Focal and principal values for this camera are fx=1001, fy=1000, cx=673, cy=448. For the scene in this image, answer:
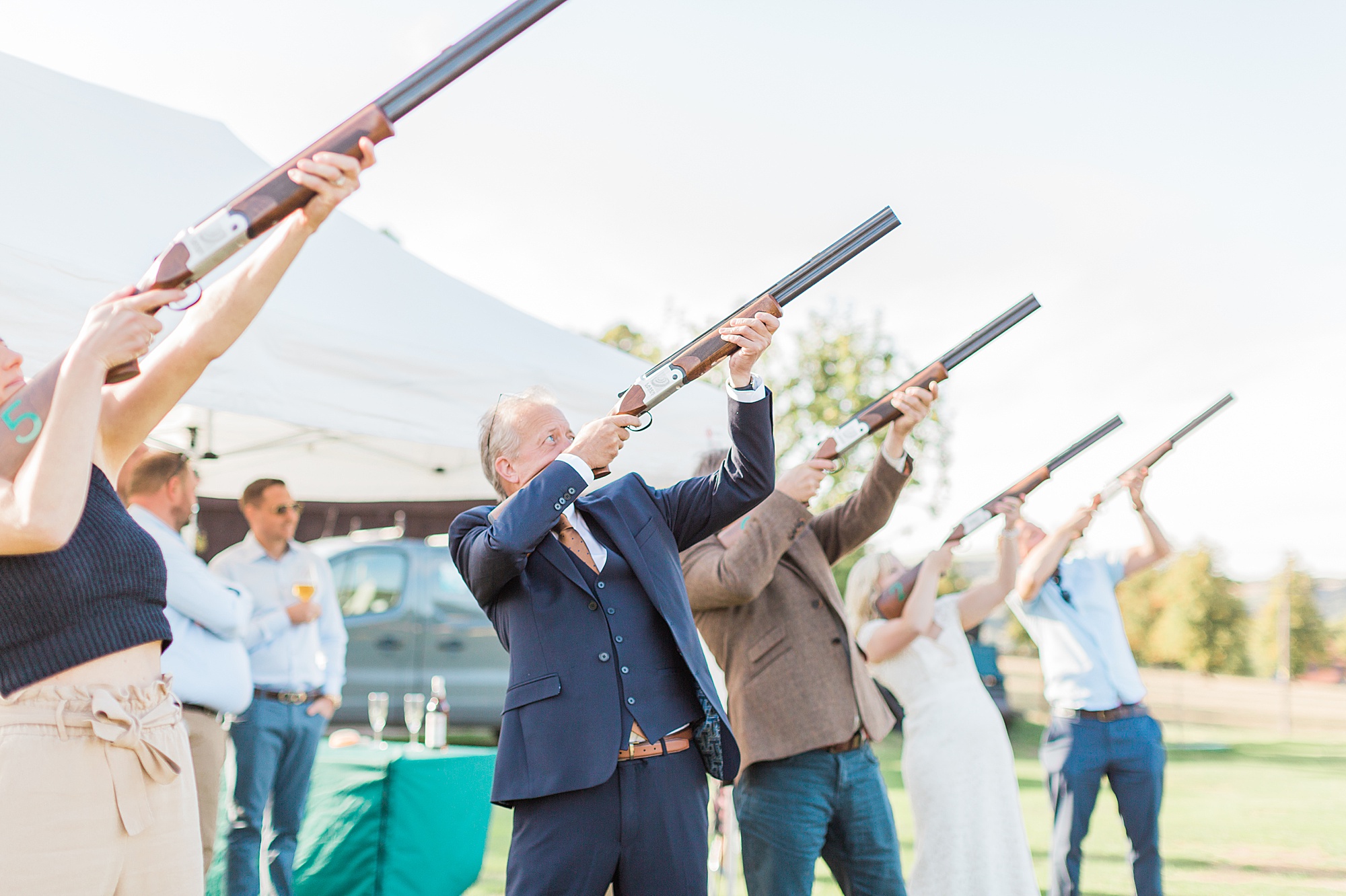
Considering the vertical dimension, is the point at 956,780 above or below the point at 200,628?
below

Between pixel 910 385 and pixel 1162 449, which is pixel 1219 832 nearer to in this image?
pixel 1162 449

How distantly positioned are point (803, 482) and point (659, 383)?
32.6 inches

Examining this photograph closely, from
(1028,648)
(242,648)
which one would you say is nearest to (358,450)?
(242,648)

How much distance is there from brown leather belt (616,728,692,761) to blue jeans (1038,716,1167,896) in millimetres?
2884

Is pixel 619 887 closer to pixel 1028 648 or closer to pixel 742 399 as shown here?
pixel 742 399

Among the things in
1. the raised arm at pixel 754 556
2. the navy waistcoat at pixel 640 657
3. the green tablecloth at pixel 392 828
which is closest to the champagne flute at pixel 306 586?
the green tablecloth at pixel 392 828

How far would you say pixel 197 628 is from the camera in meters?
3.93

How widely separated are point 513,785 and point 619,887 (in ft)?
1.12

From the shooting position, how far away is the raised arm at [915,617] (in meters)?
4.20

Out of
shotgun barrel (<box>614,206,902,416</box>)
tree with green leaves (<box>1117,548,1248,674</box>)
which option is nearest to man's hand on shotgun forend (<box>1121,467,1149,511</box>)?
shotgun barrel (<box>614,206,902,416</box>)

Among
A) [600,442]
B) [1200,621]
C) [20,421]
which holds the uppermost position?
[1200,621]

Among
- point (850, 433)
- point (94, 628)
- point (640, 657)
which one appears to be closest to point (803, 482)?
point (850, 433)

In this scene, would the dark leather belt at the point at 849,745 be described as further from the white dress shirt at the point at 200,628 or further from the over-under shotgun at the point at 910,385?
the white dress shirt at the point at 200,628

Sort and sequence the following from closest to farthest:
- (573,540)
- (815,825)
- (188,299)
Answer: (188,299)
(573,540)
(815,825)
